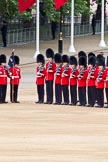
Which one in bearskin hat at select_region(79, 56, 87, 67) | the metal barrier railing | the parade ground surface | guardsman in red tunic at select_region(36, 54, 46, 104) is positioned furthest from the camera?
the metal barrier railing

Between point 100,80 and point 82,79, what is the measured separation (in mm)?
734

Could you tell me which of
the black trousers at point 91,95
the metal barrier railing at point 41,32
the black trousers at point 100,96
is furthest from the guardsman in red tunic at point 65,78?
the metal barrier railing at point 41,32

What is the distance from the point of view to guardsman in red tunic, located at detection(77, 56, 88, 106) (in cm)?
3287

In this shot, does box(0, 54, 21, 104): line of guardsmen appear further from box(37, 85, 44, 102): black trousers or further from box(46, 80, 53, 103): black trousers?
box(46, 80, 53, 103): black trousers

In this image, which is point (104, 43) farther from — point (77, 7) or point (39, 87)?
point (39, 87)

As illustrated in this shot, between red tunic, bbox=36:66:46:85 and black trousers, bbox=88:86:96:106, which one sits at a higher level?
red tunic, bbox=36:66:46:85

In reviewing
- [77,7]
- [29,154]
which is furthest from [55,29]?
[29,154]

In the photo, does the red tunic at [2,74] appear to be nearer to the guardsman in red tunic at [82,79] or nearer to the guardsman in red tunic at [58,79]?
the guardsman in red tunic at [58,79]

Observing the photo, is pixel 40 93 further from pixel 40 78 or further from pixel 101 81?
pixel 101 81

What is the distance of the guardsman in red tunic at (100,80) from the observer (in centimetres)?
3231

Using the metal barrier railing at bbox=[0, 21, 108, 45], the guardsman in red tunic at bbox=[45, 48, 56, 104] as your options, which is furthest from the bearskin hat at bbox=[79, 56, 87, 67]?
the metal barrier railing at bbox=[0, 21, 108, 45]

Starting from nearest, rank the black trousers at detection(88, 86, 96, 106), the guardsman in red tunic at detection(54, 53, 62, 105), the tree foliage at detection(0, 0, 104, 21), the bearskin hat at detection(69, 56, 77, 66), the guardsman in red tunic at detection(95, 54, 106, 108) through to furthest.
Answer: the guardsman in red tunic at detection(95, 54, 106, 108)
the black trousers at detection(88, 86, 96, 106)
the bearskin hat at detection(69, 56, 77, 66)
the guardsman in red tunic at detection(54, 53, 62, 105)
the tree foliage at detection(0, 0, 104, 21)

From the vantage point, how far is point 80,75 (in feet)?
108

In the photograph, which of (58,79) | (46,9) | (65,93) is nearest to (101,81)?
(65,93)
